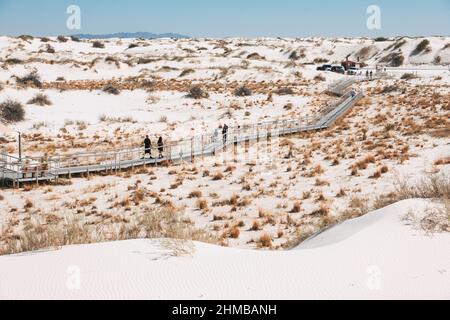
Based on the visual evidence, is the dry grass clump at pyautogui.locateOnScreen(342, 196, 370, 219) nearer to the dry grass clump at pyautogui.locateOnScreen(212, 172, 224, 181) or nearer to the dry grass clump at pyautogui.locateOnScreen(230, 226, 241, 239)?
the dry grass clump at pyautogui.locateOnScreen(230, 226, 241, 239)

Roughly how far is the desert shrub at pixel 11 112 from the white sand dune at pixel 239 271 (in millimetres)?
28078

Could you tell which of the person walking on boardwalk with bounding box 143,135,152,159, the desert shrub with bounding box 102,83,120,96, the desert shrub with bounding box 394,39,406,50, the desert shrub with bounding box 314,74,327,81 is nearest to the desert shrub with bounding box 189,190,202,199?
the person walking on boardwalk with bounding box 143,135,152,159

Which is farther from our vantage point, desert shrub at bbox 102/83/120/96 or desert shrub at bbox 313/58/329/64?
desert shrub at bbox 313/58/329/64

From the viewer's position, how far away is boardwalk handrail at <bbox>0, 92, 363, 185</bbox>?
19922mm

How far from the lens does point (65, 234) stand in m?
10.6

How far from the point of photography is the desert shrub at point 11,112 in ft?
110

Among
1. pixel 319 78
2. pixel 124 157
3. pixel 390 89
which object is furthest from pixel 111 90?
pixel 390 89

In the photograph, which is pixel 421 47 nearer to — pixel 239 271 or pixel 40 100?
pixel 40 100

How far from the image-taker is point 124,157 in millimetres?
24453

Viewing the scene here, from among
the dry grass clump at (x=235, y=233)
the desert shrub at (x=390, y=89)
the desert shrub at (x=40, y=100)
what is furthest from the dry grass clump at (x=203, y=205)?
the desert shrub at (x=390, y=89)
